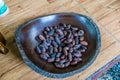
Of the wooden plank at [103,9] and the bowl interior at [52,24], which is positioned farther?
the wooden plank at [103,9]

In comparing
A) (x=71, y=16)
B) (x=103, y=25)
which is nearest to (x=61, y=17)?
(x=71, y=16)

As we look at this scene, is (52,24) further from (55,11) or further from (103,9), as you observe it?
(103,9)

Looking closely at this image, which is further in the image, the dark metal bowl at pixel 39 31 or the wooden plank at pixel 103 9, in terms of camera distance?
the wooden plank at pixel 103 9

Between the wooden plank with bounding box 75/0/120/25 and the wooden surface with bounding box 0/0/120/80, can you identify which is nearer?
the wooden surface with bounding box 0/0/120/80

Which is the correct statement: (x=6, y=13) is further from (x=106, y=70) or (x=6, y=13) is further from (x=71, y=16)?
(x=106, y=70)

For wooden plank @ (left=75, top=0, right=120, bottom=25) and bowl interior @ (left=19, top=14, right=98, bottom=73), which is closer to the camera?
bowl interior @ (left=19, top=14, right=98, bottom=73)
